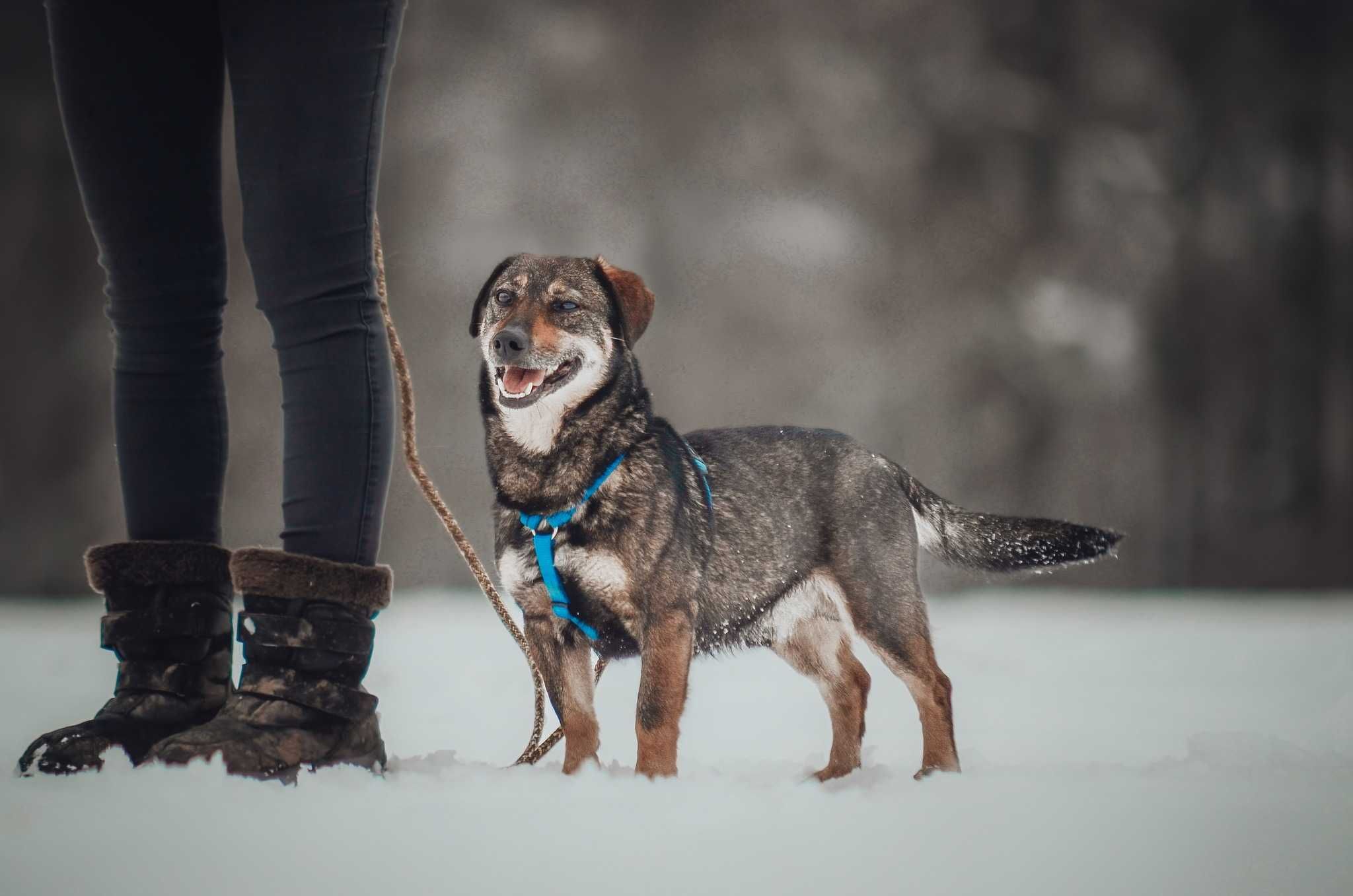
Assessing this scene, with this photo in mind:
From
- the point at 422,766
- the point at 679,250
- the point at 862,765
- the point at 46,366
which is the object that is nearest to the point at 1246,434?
the point at 679,250

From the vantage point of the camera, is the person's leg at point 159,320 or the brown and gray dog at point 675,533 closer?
the person's leg at point 159,320

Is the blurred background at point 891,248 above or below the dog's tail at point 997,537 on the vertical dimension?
above

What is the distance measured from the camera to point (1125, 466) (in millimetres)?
4680

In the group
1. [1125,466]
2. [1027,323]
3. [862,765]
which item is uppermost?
[1027,323]

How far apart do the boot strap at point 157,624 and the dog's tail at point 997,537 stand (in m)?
1.20

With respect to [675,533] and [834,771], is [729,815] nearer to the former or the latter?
[675,533]

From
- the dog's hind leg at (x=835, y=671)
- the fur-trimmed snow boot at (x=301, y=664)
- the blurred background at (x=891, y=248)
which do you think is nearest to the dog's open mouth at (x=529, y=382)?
the fur-trimmed snow boot at (x=301, y=664)

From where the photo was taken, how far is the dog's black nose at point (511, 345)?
159 centimetres

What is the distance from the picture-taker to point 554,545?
1550 millimetres

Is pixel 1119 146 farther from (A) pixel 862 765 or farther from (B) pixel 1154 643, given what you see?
(A) pixel 862 765

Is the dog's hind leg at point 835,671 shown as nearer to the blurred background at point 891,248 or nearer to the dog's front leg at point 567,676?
the dog's front leg at point 567,676

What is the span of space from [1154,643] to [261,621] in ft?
9.09

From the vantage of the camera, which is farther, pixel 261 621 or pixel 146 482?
pixel 146 482

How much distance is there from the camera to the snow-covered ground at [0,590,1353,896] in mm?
983
